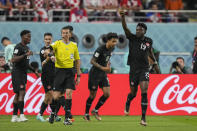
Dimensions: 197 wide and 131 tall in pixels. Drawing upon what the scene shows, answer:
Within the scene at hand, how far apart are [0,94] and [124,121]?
409 centimetres

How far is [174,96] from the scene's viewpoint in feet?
58.0

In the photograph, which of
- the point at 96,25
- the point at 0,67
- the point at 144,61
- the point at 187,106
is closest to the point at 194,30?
the point at 96,25

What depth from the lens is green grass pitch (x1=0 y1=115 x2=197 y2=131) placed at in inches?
506

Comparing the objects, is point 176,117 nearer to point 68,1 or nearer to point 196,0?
point 68,1

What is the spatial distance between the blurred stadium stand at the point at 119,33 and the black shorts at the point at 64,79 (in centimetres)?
859

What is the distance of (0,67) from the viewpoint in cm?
1908

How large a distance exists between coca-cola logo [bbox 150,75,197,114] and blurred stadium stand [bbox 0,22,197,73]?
444 centimetres

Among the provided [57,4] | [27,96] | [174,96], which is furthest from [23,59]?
[57,4]

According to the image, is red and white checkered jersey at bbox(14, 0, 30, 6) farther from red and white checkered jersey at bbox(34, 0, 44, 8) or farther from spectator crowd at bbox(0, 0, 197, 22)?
red and white checkered jersey at bbox(34, 0, 44, 8)

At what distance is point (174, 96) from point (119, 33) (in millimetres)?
6627

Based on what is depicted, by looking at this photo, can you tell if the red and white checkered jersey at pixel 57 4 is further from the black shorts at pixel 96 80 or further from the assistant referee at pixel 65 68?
the assistant referee at pixel 65 68

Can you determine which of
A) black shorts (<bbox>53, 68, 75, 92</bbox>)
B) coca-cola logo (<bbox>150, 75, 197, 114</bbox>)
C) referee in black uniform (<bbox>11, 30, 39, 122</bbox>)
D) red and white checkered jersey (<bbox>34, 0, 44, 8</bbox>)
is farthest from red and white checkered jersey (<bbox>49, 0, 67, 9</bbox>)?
black shorts (<bbox>53, 68, 75, 92</bbox>)

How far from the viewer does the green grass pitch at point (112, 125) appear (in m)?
12.9

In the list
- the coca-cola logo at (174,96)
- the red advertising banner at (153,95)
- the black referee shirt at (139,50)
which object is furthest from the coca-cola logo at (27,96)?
the black referee shirt at (139,50)
